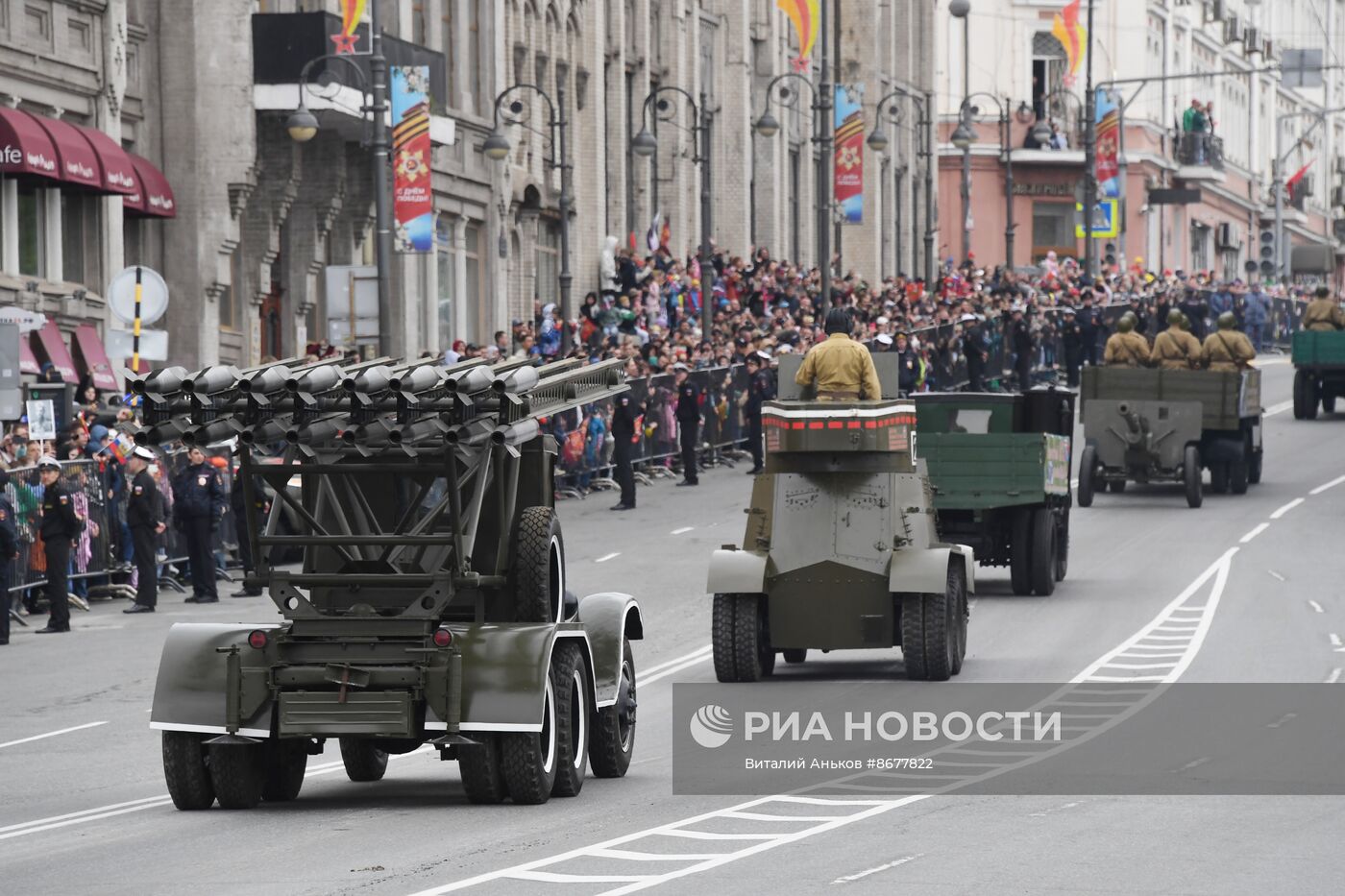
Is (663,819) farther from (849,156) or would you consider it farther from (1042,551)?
(849,156)

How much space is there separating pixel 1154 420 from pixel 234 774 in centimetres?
2217

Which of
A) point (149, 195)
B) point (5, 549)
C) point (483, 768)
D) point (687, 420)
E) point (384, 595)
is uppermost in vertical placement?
point (149, 195)

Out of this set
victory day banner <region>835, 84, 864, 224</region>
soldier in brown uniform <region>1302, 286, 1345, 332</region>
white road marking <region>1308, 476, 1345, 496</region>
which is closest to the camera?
white road marking <region>1308, 476, 1345, 496</region>

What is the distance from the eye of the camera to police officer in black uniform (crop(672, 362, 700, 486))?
38.6m

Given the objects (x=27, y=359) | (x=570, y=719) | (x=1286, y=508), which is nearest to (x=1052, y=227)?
(x=1286, y=508)

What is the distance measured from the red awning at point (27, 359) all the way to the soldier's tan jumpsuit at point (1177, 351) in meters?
14.6

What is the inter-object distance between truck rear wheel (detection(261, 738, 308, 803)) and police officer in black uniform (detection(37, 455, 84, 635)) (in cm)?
1073

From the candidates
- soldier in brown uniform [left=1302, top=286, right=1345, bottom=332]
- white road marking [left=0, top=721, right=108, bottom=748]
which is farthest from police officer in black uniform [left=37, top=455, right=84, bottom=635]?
soldier in brown uniform [left=1302, top=286, right=1345, bottom=332]

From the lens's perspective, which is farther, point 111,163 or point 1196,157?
point 1196,157

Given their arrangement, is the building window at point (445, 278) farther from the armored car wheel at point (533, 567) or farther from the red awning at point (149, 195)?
the armored car wheel at point (533, 567)

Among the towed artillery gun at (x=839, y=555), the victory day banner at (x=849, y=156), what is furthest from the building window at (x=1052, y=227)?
the towed artillery gun at (x=839, y=555)

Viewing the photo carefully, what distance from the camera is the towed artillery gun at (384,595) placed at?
1370cm

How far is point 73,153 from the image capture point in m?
34.3

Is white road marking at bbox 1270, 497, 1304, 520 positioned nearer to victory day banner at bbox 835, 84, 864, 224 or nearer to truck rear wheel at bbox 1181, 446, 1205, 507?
truck rear wheel at bbox 1181, 446, 1205, 507
